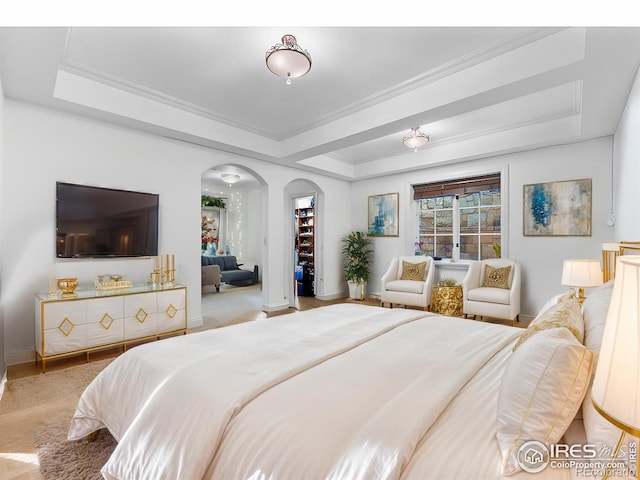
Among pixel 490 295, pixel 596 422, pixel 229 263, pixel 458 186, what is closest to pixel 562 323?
pixel 596 422

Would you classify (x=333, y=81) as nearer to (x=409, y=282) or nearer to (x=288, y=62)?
(x=288, y=62)

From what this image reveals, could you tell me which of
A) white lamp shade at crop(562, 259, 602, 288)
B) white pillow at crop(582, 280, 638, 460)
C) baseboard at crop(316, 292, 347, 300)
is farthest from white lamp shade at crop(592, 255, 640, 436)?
baseboard at crop(316, 292, 347, 300)

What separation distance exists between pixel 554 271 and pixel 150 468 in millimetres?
4940

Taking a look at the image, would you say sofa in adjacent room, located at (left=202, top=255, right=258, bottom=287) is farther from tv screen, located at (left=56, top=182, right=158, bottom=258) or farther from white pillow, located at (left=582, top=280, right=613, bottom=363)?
white pillow, located at (left=582, top=280, right=613, bottom=363)

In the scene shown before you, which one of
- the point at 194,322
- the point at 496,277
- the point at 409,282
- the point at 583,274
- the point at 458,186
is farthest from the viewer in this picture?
the point at 458,186

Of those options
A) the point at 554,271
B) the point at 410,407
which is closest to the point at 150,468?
the point at 410,407

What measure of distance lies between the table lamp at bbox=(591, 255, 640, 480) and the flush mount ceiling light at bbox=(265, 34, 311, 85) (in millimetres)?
2350

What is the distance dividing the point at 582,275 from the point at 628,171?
99 centimetres

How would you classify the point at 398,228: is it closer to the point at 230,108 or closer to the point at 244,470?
the point at 230,108

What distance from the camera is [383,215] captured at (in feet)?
20.8

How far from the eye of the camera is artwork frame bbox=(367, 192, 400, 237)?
20.2ft

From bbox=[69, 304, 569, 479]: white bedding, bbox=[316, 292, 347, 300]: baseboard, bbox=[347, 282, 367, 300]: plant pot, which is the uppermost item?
bbox=[69, 304, 569, 479]: white bedding

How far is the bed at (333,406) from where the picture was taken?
92cm

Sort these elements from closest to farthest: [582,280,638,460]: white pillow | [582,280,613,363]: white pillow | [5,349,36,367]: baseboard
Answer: [582,280,638,460]: white pillow → [582,280,613,363]: white pillow → [5,349,36,367]: baseboard
